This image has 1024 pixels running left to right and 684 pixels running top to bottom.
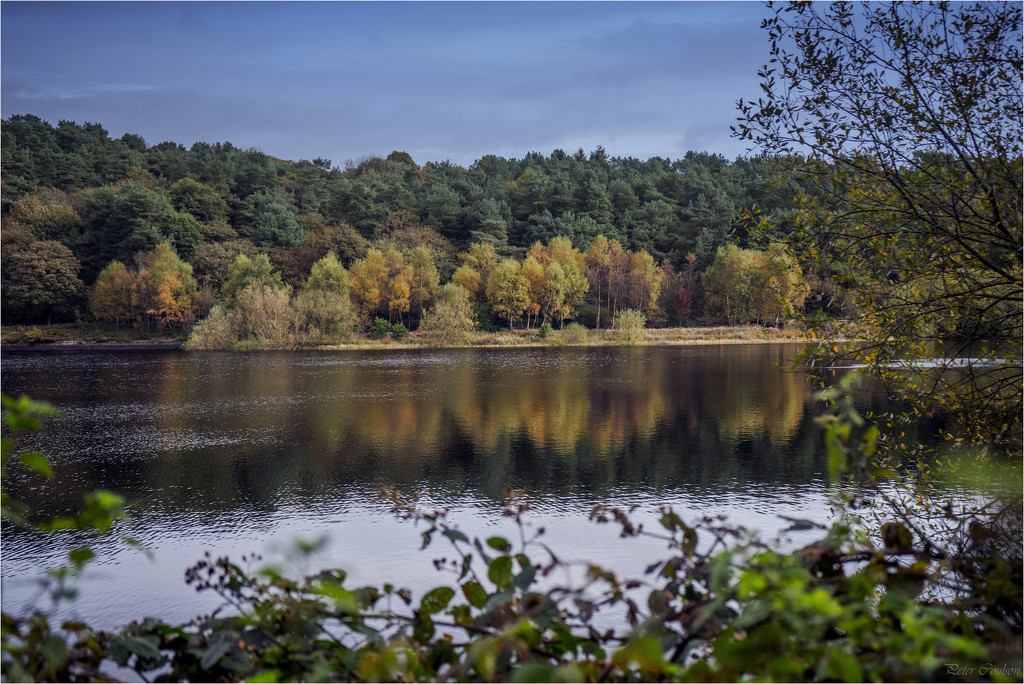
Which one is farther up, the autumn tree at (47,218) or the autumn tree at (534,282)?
the autumn tree at (47,218)

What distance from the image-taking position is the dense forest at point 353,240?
4588 centimetres

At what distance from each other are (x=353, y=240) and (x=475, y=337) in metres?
15.1

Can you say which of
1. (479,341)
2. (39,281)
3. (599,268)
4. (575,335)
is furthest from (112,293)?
(599,268)

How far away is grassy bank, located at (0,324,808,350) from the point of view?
41.5 metres

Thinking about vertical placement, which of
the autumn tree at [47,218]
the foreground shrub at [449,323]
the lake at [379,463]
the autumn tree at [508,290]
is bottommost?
the lake at [379,463]

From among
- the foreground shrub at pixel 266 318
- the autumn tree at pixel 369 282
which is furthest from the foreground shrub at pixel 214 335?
the autumn tree at pixel 369 282

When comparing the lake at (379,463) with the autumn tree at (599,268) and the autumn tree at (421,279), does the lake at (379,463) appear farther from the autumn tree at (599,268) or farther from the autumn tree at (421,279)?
the autumn tree at (599,268)

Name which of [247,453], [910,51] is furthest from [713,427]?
[910,51]

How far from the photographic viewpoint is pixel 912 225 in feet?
14.6

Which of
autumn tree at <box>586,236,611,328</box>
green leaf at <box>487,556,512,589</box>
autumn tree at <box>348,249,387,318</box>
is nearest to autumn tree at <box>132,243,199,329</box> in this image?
autumn tree at <box>348,249,387,318</box>

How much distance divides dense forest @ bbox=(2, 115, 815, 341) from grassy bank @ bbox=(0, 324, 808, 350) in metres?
1.39

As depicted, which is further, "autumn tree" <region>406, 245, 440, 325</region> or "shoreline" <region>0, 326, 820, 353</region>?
"autumn tree" <region>406, 245, 440, 325</region>

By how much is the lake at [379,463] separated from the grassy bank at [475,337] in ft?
58.4

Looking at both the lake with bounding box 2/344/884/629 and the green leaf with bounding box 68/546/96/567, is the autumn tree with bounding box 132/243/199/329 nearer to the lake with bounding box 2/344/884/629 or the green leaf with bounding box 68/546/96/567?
the lake with bounding box 2/344/884/629
